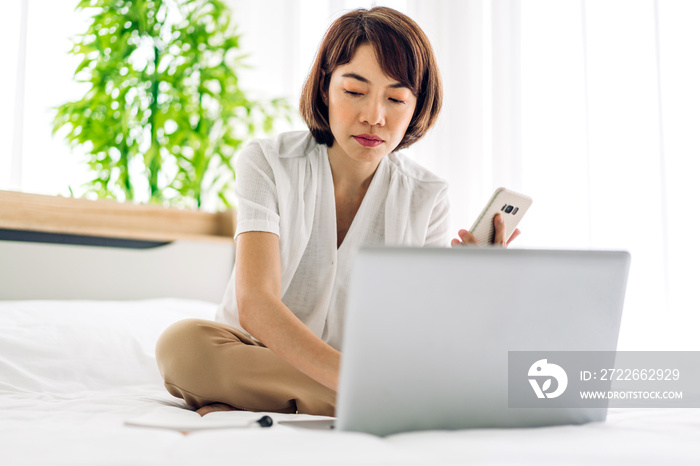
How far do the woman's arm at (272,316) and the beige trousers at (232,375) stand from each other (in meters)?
0.07

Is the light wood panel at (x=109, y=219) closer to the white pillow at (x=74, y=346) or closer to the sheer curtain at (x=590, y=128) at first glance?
the white pillow at (x=74, y=346)

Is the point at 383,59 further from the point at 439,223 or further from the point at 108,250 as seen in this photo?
the point at 108,250

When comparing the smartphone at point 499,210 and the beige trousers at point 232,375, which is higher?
the smartphone at point 499,210

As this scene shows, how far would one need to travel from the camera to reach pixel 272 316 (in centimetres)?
98

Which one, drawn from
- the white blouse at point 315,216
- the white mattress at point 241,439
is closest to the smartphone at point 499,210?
the white blouse at point 315,216

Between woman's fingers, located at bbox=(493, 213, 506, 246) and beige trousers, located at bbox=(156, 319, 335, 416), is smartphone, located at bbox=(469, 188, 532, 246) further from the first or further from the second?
beige trousers, located at bbox=(156, 319, 335, 416)

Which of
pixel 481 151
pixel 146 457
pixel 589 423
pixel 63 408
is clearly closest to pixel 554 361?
pixel 589 423

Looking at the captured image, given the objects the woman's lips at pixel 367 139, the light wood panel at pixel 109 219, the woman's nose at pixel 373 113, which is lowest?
the light wood panel at pixel 109 219

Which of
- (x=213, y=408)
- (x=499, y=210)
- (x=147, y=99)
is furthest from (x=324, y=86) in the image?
(x=147, y=99)

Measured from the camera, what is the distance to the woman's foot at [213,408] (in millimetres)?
1060

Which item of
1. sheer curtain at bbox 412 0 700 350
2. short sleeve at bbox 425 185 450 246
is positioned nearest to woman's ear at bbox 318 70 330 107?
short sleeve at bbox 425 185 450 246

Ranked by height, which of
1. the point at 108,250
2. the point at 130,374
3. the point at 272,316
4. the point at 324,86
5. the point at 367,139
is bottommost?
the point at 130,374

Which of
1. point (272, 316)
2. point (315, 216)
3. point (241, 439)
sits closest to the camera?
point (241, 439)

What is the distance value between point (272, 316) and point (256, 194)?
292mm
